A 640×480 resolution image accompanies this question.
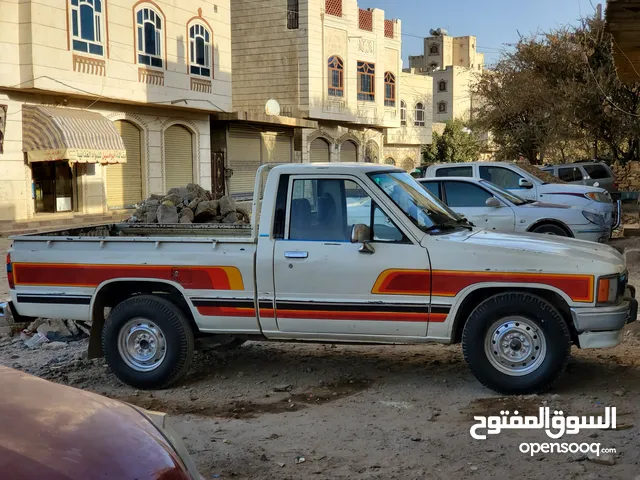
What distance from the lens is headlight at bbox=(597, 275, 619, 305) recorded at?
5.54 metres

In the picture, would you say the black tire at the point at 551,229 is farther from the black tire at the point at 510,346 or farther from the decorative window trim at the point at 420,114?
the decorative window trim at the point at 420,114

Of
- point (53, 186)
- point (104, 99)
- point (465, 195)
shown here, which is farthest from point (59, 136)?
point (465, 195)

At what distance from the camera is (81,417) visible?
9.10 ft

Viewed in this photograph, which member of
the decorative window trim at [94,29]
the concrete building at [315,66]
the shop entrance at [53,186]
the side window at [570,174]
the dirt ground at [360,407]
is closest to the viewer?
the dirt ground at [360,407]

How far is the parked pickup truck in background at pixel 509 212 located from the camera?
39.9ft

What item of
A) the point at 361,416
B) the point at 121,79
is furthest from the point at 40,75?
the point at 361,416

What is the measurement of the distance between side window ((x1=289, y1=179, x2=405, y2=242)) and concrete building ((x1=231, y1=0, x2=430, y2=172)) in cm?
3087

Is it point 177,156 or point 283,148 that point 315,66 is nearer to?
point 283,148

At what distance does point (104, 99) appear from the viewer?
76.1ft

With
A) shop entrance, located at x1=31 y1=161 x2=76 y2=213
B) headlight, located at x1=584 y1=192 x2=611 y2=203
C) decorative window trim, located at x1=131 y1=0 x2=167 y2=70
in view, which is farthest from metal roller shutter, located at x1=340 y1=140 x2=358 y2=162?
headlight, located at x1=584 y1=192 x2=611 y2=203

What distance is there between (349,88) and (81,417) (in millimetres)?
37458

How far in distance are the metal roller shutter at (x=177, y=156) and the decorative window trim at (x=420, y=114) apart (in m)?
24.8

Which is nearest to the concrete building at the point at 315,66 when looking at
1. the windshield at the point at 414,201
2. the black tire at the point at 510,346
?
the windshield at the point at 414,201

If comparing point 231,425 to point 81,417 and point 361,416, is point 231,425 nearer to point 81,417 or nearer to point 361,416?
point 361,416
